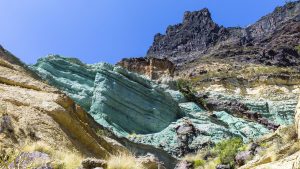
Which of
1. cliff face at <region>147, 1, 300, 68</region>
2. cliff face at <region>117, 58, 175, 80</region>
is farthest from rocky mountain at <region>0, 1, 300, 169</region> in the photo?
cliff face at <region>147, 1, 300, 68</region>

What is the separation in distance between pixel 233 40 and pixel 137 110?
106654 millimetres

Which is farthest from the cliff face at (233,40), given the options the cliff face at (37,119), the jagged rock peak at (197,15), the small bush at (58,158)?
the small bush at (58,158)

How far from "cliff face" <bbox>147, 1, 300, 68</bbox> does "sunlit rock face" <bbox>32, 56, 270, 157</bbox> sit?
65220mm

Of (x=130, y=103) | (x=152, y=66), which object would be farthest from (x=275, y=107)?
(x=130, y=103)

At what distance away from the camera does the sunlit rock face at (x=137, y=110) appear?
31.7 m

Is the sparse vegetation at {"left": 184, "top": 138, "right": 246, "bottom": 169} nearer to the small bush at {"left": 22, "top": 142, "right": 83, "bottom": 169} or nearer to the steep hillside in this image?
the steep hillside

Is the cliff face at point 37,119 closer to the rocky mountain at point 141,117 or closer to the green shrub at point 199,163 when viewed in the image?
the rocky mountain at point 141,117

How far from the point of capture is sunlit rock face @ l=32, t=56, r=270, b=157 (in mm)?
31672

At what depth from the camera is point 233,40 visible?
138500mm

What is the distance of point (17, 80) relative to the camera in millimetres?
17266

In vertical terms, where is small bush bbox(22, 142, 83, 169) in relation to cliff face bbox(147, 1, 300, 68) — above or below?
below

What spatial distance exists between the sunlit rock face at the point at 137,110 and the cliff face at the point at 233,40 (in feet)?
214

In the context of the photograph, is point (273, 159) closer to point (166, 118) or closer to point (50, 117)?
point (50, 117)

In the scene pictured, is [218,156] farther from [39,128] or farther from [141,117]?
[39,128]
